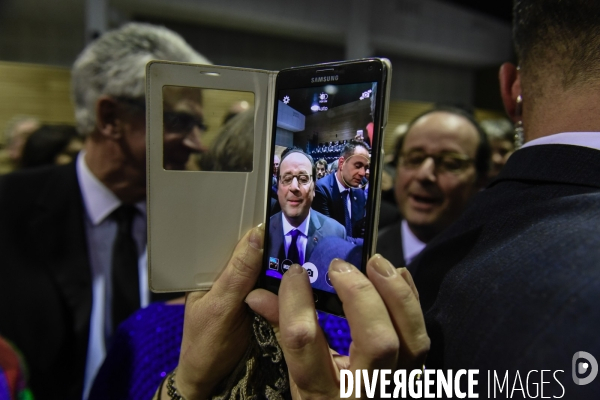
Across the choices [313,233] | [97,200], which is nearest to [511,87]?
[313,233]

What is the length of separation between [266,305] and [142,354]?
0.56m

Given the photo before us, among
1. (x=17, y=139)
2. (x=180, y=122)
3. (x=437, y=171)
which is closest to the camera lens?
(x=180, y=122)

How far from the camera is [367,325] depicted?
1.86 feet

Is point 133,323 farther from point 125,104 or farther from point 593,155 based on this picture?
point 593,155

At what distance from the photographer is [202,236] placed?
0.78m

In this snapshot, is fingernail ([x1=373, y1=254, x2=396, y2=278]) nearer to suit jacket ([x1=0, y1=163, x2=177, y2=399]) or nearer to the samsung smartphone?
the samsung smartphone

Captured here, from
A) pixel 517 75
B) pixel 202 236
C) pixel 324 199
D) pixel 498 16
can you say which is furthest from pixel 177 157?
pixel 498 16

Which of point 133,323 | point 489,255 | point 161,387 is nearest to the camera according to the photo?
point 489,255

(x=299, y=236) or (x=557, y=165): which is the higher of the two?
(x=557, y=165)

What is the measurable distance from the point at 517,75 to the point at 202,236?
77 centimetres

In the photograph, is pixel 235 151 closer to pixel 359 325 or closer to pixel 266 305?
pixel 266 305

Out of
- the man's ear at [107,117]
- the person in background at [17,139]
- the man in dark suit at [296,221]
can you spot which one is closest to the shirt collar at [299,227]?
the man in dark suit at [296,221]

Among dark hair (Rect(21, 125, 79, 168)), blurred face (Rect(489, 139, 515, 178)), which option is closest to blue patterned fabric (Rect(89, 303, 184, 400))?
dark hair (Rect(21, 125, 79, 168))

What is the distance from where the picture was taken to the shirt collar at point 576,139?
2.37 feet
